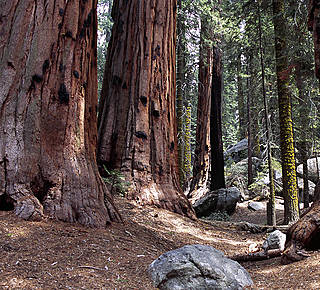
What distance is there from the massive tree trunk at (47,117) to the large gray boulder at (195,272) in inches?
51.8

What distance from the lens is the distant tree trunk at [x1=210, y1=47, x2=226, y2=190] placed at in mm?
13156

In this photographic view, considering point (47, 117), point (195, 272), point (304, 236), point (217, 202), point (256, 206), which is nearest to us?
point (195, 272)

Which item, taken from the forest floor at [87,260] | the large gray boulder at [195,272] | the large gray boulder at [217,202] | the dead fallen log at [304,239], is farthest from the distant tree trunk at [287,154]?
the large gray boulder at [195,272]

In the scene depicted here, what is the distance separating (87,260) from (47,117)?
2026 mm

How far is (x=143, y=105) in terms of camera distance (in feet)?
22.6

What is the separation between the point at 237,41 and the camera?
13.5m

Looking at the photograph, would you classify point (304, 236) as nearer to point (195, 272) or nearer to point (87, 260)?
point (195, 272)

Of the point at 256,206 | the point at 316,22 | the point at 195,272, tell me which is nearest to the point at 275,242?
the point at 195,272

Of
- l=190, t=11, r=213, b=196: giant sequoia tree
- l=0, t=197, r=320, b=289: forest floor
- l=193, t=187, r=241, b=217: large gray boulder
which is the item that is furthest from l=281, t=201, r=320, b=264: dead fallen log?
l=190, t=11, r=213, b=196: giant sequoia tree

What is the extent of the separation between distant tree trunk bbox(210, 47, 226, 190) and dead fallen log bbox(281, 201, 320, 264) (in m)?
9.49

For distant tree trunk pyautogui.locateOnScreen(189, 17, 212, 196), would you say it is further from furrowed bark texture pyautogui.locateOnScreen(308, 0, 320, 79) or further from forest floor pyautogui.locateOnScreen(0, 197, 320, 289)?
furrowed bark texture pyautogui.locateOnScreen(308, 0, 320, 79)

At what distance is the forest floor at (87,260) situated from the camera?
100 inches

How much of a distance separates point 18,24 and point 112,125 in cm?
312

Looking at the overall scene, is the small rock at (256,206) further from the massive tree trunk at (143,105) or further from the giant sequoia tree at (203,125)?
the massive tree trunk at (143,105)
